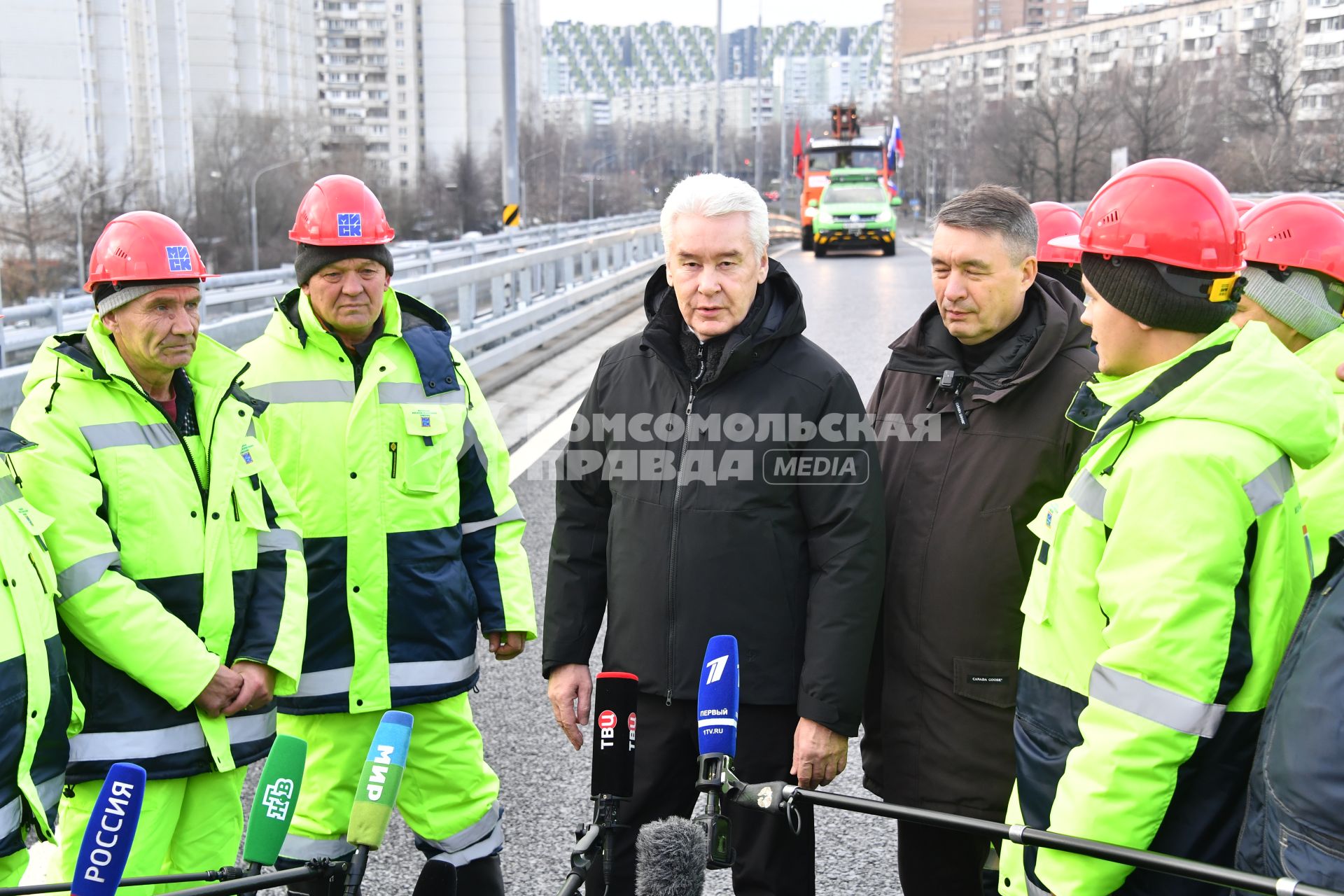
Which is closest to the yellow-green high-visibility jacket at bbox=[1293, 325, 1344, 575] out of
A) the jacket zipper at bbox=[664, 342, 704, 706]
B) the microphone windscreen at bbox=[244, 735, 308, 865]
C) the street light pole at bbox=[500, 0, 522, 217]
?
the jacket zipper at bbox=[664, 342, 704, 706]

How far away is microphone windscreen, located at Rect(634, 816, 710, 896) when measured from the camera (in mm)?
2371

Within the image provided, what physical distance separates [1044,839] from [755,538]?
1164 mm

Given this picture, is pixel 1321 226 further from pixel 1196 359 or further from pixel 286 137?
pixel 286 137

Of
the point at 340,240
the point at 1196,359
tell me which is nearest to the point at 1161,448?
the point at 1196,359

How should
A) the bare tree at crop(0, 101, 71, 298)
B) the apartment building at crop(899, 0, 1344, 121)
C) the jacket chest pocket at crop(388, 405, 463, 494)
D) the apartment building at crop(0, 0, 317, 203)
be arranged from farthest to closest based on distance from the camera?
the apartment building at crop(0, 0, 317, 203) → the apartment building at crop(899, 0, 1344, 121) → the bare tree at crop(0, 101, 71, 298) → the jacket chest pocket at crop(388, 405, 463, 494)

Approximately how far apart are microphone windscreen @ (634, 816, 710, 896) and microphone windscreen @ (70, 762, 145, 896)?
0.86 meters

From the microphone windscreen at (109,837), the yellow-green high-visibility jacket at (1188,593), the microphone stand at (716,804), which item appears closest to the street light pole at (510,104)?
the microphone stand at (716,804)

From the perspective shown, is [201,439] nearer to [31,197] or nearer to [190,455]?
[190,455]

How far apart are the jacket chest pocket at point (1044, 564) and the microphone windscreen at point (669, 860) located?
30.1 inches

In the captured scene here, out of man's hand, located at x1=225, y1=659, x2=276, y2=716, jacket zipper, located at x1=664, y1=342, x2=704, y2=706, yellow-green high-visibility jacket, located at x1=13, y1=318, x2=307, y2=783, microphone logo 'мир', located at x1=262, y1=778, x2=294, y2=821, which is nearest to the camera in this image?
microphone logo 'мир', located at x1=262, y1=778, x2=294, y2=821

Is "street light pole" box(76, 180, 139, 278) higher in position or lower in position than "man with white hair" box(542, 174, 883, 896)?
higher

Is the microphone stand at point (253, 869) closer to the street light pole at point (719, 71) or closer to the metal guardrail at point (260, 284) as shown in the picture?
the metal guardrail at point (260, 284)

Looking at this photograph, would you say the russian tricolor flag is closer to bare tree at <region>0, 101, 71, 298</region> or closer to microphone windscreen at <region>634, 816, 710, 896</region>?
bare tree at <region>0, 101, 71, 298</region>

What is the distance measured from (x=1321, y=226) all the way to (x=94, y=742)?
11.1 feet
